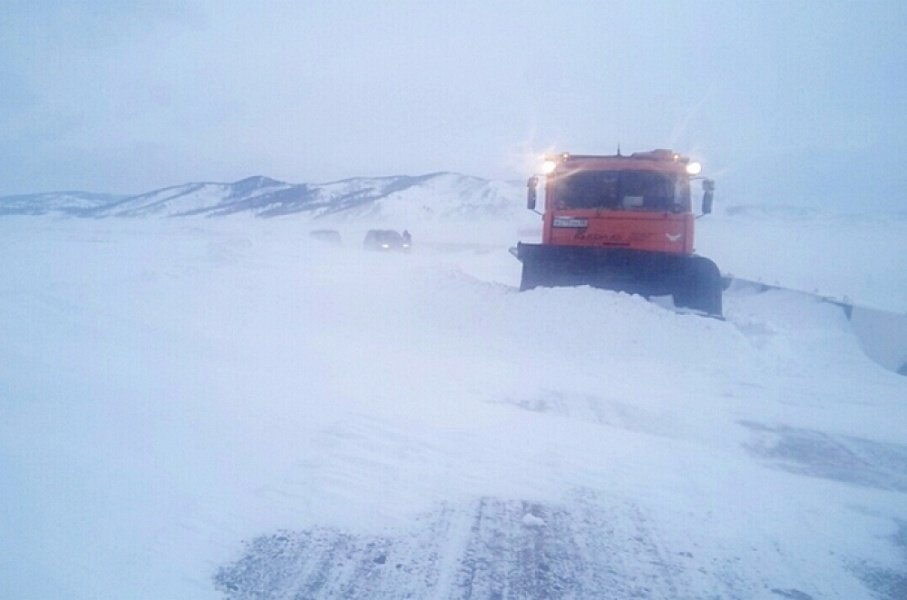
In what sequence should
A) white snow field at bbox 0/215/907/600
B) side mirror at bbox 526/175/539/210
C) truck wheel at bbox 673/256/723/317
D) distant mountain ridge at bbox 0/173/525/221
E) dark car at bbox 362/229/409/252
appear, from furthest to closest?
distant mountain ridge at bbox 0/173/525/221 < dark car at bbox 362/229/409/252 < side mirror at bbox 526/175/539/210 < truck wheel at bbox 673/256/723/317 < white snow field at bbox 0/215/907/600

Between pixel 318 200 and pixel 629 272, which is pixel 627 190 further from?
pixel 318 200

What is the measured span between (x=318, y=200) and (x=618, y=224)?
141m

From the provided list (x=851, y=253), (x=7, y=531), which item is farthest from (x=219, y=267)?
(x=851, y=253)

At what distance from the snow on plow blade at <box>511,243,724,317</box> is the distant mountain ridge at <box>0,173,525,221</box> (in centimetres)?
10881

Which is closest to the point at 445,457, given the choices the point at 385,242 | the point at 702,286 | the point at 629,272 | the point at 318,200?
the point at 629,272

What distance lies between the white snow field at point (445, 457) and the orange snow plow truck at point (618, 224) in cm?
140

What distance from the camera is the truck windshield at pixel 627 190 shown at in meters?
12.3

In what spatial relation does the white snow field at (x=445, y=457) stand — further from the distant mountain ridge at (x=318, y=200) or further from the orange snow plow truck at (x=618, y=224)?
the distant mountain ridge at (x=318, y=200)

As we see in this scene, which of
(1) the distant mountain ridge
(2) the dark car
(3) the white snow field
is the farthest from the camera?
(1) the distant mountain ridge

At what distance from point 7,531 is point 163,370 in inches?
134

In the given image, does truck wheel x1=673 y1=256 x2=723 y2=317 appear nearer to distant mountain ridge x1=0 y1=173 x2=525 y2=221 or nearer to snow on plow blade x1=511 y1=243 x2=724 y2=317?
snow on plow blade x1=511 y1=243 x2=724 y2=317

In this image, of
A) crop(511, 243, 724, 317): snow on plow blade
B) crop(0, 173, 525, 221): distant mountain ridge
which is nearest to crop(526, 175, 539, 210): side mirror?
crop(511, 243, 724, 317): snow on plow blade

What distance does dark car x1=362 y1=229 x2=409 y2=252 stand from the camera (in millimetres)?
36688

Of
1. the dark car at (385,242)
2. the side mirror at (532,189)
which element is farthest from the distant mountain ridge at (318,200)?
the side mirror at (532,189)
